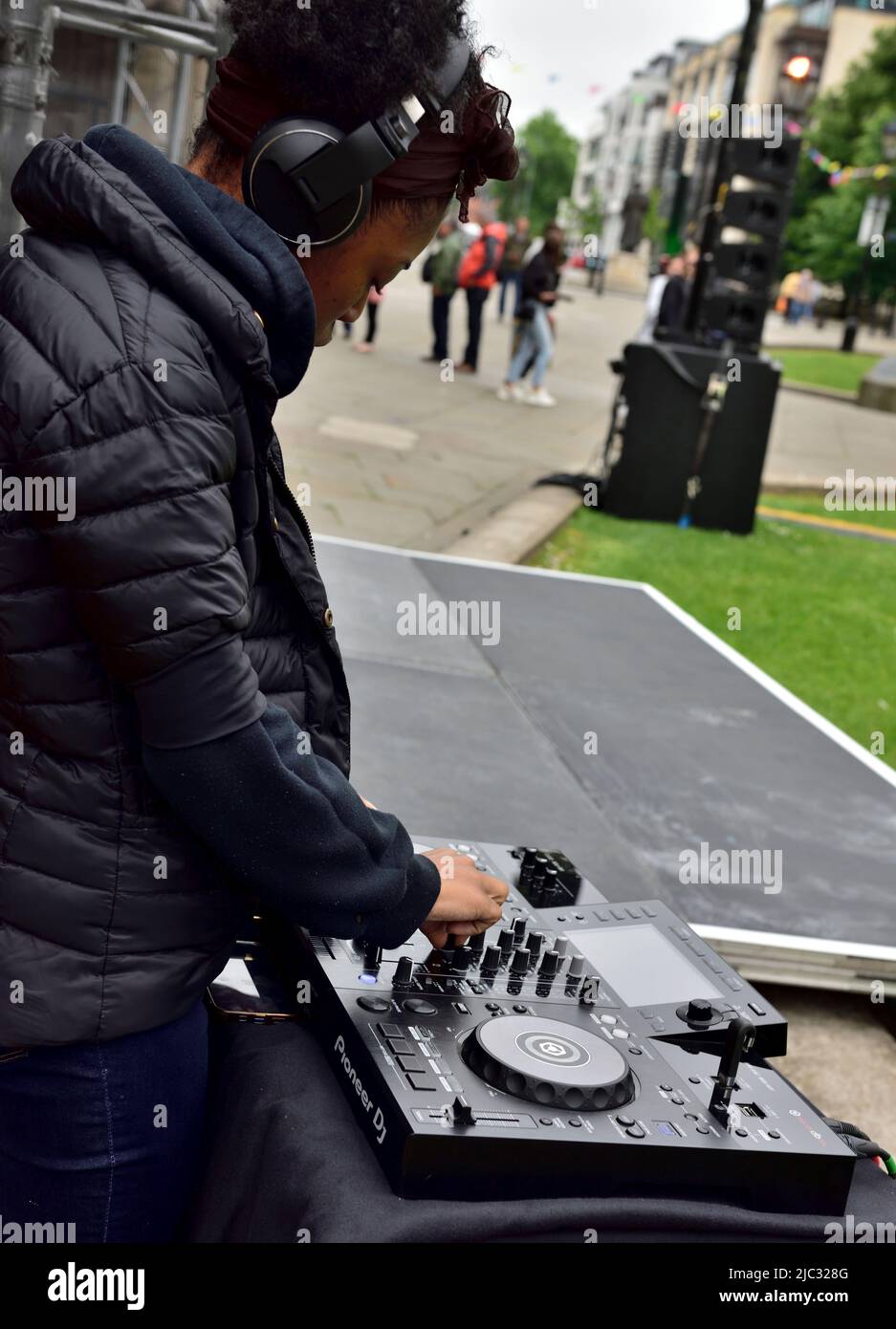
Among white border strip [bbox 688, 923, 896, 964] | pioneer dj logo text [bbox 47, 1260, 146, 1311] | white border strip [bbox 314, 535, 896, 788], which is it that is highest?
pioneer dj logo text [bbox 47, 1260, 146, 1311]

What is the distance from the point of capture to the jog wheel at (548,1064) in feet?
3.95

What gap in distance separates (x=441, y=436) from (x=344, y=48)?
9660mm

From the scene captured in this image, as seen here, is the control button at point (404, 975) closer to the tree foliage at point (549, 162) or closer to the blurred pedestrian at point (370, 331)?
the blurred pedestrian at point (370, 331)

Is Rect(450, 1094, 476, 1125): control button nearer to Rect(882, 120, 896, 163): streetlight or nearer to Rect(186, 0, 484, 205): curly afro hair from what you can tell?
Rect(186, 0, 484, 205): curly afro hair

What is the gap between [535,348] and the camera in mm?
13250

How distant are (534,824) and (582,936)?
3.45ft

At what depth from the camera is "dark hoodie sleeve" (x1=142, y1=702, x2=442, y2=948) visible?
1154 millimetres

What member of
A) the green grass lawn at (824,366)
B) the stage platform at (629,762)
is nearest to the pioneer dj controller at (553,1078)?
the stage platform at (629,762)

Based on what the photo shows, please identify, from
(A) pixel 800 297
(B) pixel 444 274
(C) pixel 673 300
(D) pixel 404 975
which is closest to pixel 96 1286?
(D) pixel 404 975

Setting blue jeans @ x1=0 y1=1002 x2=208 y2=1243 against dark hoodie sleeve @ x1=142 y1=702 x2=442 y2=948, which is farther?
blue jeans @ x1=0 y1=1002 x2=208 y2=1243

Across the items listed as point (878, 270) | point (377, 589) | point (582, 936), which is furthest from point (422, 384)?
point (878, 270)

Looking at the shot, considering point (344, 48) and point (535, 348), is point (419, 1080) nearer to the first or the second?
point (344, 48)

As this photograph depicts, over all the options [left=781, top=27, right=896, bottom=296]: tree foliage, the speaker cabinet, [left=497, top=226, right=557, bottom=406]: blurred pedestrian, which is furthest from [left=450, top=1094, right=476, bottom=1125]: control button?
[left=781, top=27, right=896, bottom=296]: tree foliage

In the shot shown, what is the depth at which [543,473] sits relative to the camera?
10055 millimetres
